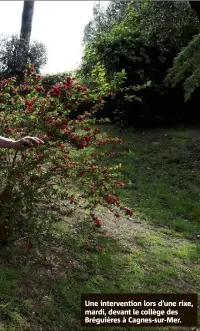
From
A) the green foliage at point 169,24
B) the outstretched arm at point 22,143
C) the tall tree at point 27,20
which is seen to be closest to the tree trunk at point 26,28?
the tall tree at point 27,20

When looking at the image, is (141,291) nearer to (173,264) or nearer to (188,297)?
(188,297)

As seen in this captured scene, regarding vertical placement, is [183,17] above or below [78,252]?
above

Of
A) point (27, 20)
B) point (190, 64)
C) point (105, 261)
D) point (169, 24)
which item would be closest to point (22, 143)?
point (105, 261)

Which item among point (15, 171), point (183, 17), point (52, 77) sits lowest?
point (15, 171)

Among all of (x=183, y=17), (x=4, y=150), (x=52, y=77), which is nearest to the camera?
(x=4, y=150)

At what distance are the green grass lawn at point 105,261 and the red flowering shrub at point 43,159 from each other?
0.34 meters

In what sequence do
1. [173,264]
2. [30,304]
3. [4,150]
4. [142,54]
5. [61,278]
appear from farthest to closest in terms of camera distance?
[142,54]
[173,264]
[4,150]
[61,278]
[30,304]

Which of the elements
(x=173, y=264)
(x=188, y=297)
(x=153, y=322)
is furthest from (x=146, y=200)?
(x=153, y=322)

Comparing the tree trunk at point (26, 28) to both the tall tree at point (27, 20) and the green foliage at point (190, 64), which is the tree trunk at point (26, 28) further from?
the green foliage at point (190, 64)

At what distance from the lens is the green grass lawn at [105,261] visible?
3.51 metres

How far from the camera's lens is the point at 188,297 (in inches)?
157

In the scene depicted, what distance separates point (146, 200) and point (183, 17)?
5.31 meters

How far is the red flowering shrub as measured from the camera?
4.14 m

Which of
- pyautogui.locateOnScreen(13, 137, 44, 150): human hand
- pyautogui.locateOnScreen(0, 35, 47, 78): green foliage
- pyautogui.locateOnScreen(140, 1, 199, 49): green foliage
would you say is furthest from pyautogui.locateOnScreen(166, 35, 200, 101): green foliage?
pyautogui.locateOnScreen(0, 35, 47, 78): green foliage
